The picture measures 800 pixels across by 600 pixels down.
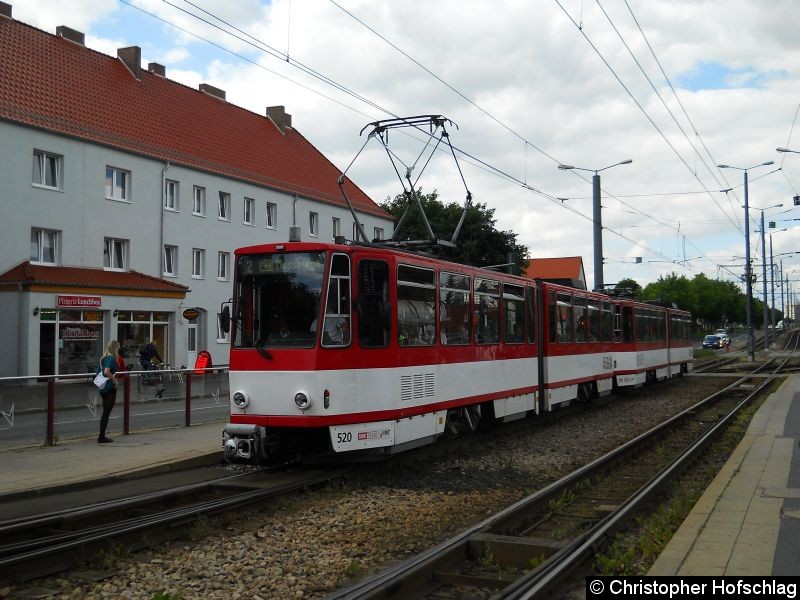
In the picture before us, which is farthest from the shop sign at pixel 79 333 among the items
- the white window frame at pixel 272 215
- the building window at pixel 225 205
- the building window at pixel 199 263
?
the white window frame at pixel 272 215

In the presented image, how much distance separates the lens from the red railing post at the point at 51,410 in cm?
1234

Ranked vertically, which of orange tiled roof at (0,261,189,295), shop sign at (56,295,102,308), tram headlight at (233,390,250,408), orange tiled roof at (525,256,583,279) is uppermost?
orange tiled roof at (525,256,583,279)

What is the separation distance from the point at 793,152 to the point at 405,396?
22.8 m

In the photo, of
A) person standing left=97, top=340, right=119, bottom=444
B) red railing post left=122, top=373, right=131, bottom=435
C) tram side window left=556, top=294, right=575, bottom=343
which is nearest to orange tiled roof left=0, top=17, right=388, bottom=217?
red railing post left=122, top=373, right=131, bottom=435

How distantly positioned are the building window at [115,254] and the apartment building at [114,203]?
5 centimetres

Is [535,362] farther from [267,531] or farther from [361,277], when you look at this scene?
[267,531]

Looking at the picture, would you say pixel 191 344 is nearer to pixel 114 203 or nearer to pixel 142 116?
pixel 114 203

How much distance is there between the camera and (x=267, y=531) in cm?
746

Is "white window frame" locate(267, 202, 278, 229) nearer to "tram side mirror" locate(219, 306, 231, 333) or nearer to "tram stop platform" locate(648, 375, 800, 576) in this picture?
"tram side mirror" locate(219, 306, 231, 333)

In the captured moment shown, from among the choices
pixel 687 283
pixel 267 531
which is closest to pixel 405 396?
pixel 267 531

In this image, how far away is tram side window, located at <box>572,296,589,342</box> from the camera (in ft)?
61.9

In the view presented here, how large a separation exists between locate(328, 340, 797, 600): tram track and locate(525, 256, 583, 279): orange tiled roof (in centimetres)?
8035

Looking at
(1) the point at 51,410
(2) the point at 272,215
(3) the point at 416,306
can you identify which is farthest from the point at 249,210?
(3) the point at 416,306

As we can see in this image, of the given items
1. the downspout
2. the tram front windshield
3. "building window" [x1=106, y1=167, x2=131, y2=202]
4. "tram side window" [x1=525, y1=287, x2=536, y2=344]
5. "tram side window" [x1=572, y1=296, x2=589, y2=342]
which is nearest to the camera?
the tram front windshield
